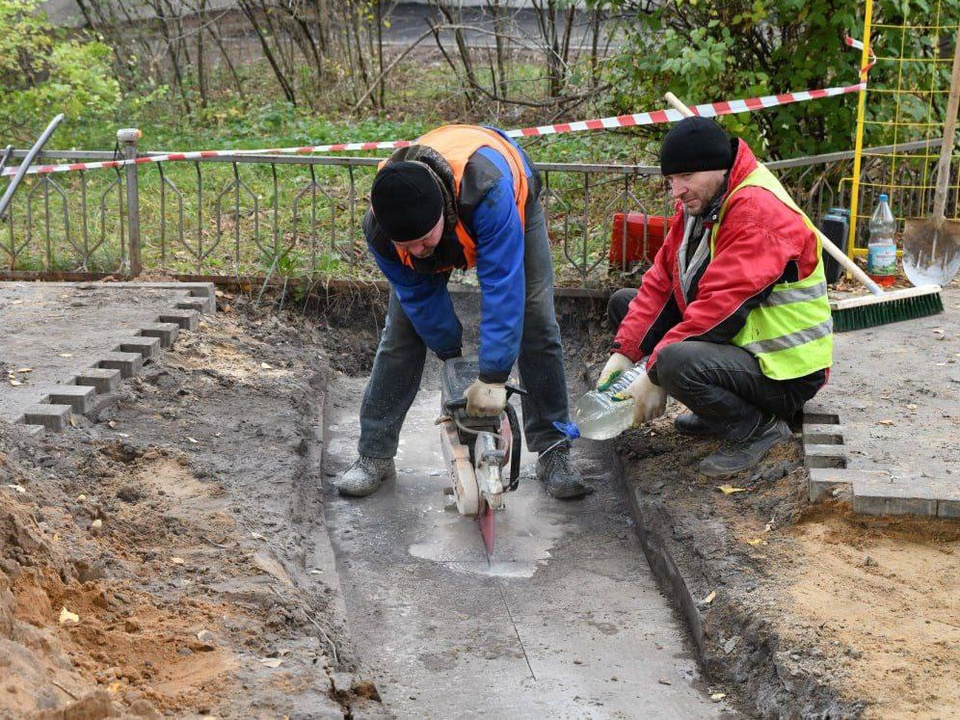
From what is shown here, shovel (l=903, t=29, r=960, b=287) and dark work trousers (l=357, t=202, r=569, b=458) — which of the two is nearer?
dark work trousers (l=357, t=202, r=569, b=458)

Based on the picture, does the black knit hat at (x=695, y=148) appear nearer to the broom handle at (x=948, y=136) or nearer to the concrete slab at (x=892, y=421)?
the concrete slab at (x=892, y=421)

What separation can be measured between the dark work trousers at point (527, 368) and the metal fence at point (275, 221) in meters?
2.22

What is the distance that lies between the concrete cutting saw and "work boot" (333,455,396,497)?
67cm

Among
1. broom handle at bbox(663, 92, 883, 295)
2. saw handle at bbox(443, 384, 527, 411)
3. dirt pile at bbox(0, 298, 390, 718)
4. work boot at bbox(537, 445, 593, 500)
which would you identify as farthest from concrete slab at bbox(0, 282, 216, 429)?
broom handle at bbox(663, 92, 883, 295)

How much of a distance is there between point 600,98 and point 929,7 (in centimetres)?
302

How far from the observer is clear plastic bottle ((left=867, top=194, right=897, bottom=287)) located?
7.61m

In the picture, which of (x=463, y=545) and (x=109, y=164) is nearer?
(x=463, y=545)

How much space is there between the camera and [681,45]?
27.3 ft

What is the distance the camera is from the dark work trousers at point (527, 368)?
5062 millimetres

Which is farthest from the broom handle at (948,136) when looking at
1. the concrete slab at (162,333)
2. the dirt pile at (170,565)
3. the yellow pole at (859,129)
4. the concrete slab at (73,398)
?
the concrete slab at (73,398)

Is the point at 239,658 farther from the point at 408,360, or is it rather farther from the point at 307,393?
the point at 307,393

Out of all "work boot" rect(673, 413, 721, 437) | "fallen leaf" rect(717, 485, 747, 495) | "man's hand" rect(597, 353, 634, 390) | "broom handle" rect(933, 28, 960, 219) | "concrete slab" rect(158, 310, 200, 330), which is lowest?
"fallen leaf" rect(717, 485, 747, 495)

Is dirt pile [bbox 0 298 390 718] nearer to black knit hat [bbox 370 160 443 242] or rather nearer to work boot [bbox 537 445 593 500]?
work boot [bbox 537 445 593 500]

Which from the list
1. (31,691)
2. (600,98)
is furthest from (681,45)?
(31,691)
